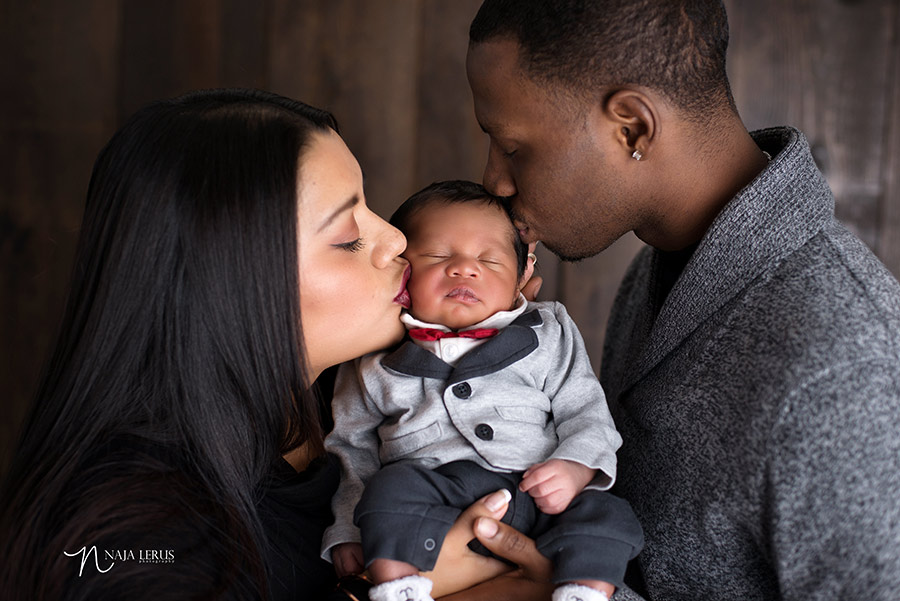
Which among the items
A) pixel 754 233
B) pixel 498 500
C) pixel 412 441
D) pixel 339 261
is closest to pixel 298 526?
pixel 412 441

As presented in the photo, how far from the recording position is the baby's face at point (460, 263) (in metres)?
1.42

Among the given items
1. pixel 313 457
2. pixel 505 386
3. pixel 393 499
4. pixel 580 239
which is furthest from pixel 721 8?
pixel 313 457

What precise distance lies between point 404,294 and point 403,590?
0.53 metres

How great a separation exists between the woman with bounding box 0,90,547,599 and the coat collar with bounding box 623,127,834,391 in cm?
49

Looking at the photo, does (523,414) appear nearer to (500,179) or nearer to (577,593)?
(577,593)

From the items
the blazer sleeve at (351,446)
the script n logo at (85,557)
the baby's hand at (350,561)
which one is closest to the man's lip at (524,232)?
the blazer sleeve at (351,446)

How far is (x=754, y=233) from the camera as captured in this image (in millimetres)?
1277

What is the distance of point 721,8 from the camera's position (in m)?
1.38

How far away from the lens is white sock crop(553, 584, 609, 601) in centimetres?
116

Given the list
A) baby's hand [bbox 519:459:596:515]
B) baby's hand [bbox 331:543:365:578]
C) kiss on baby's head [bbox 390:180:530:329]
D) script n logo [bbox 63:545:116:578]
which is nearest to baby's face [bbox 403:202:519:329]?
kiss on baby's head [bbox 390:180:530:329]

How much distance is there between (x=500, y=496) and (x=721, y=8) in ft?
3.01

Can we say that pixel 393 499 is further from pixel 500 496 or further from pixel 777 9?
pixel 777 9

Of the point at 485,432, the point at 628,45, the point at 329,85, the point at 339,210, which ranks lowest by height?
the point at 485,432

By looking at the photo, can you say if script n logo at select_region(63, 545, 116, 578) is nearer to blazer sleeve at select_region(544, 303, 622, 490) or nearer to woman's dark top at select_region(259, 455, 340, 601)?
woman's dark top at select_region(259, 455, 340, 601)
